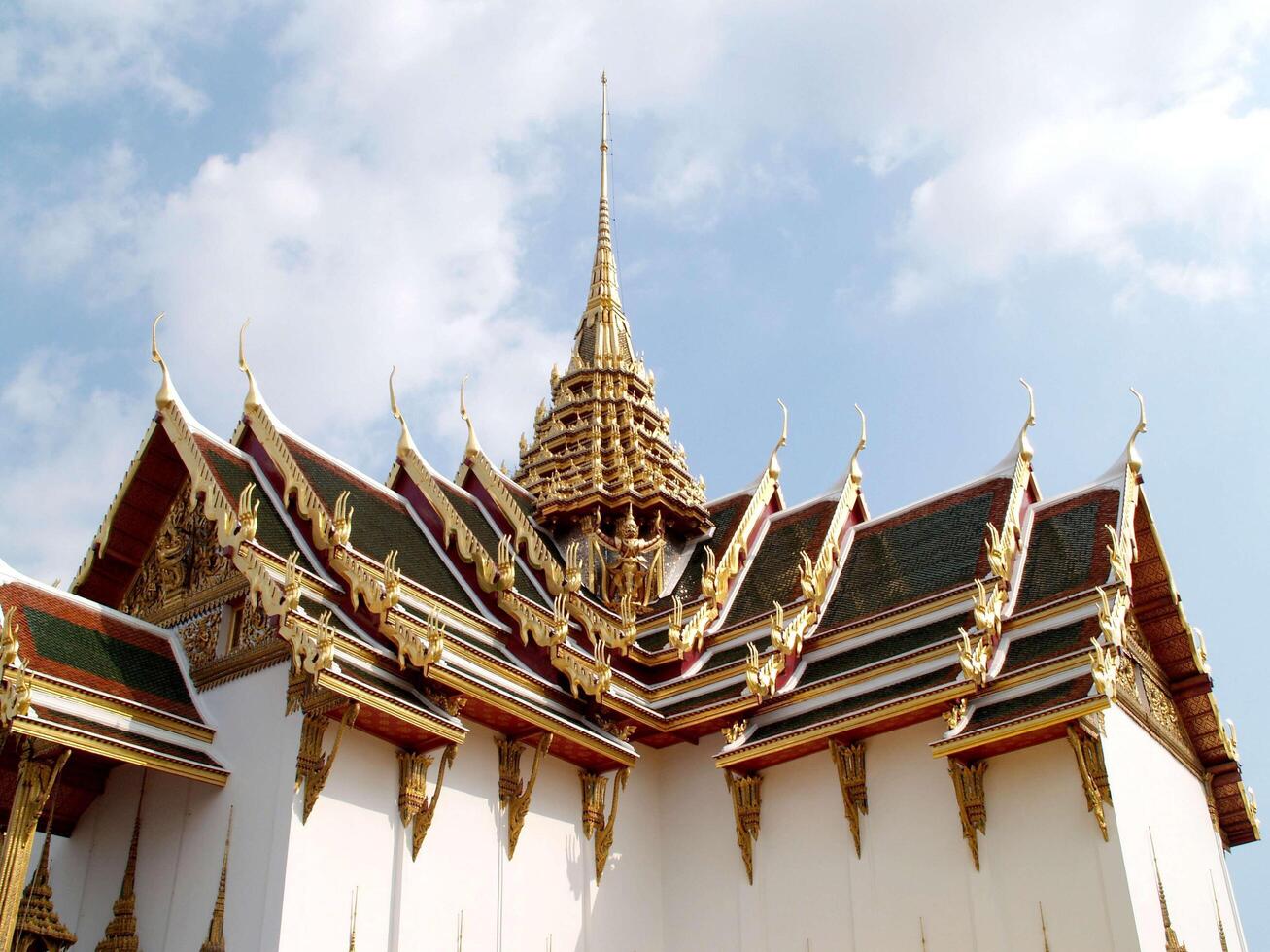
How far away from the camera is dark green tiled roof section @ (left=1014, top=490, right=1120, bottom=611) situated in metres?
12.4

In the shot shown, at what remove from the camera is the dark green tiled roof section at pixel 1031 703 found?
411 inches

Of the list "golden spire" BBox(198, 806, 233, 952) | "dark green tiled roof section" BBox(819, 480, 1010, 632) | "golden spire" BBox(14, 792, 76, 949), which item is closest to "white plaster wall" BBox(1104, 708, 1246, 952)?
"dark green tiled roof section" BBox(819, 480, 1010, 632)

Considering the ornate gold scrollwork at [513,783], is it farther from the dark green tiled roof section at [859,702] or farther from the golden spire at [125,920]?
the golden spire at [125,920]

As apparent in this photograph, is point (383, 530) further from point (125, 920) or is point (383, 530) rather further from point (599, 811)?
point (125, 920)

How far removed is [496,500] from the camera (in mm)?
15453

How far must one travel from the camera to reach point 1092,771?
10391 millimetres

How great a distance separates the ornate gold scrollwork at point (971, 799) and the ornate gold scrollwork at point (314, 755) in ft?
15.2

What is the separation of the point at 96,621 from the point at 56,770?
169cm

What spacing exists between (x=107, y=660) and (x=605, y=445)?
7.94 metres

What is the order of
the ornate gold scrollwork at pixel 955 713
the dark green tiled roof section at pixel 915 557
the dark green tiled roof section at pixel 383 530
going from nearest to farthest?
the ornate gold scrollwork at pixel 955 713 → the dark green tiled roof section at pixel 383 530 → the dark green tiled roof section at pixel 915 557

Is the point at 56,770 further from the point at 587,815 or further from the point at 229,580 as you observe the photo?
the point at 587,815

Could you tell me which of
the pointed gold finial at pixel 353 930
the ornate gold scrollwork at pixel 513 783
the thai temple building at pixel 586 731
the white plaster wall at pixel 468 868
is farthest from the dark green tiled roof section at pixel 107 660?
the ornate gold scrollwork at pixel 513 783

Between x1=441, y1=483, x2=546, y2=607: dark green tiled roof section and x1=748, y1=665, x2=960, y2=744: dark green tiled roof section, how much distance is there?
288 centimetres

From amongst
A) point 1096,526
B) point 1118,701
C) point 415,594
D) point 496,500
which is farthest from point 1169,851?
point 496,500
